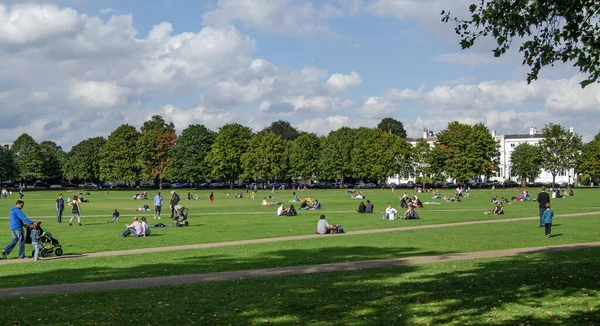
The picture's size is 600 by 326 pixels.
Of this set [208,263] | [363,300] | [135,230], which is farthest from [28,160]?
[363,300]

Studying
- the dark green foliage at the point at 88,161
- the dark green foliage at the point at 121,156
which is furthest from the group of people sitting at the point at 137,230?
the dark green foliage at the point at 88,161

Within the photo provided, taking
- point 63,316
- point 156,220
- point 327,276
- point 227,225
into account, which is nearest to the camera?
point 63,316

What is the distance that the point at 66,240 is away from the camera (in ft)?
87.9

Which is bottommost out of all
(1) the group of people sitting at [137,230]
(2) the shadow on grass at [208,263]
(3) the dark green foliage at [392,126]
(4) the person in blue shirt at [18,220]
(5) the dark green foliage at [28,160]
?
(2) the shadow on grass at [208,263]

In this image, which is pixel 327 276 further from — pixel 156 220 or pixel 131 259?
pixel 156 220

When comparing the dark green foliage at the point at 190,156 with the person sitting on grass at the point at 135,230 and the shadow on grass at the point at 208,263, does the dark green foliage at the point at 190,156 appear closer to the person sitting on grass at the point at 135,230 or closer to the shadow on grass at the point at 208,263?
the person sitting on grass at the point at 135,230

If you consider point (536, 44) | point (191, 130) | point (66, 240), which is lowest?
point (66, 240)

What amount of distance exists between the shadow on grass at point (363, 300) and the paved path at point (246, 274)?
0.75m

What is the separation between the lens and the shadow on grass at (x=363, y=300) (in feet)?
34.3

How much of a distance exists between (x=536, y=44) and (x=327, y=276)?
7721mm

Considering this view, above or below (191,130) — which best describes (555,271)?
below

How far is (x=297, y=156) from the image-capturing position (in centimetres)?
12712

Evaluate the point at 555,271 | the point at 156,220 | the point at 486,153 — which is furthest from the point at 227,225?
the point at 486,153

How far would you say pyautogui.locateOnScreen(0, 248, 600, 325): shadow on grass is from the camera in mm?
10461
